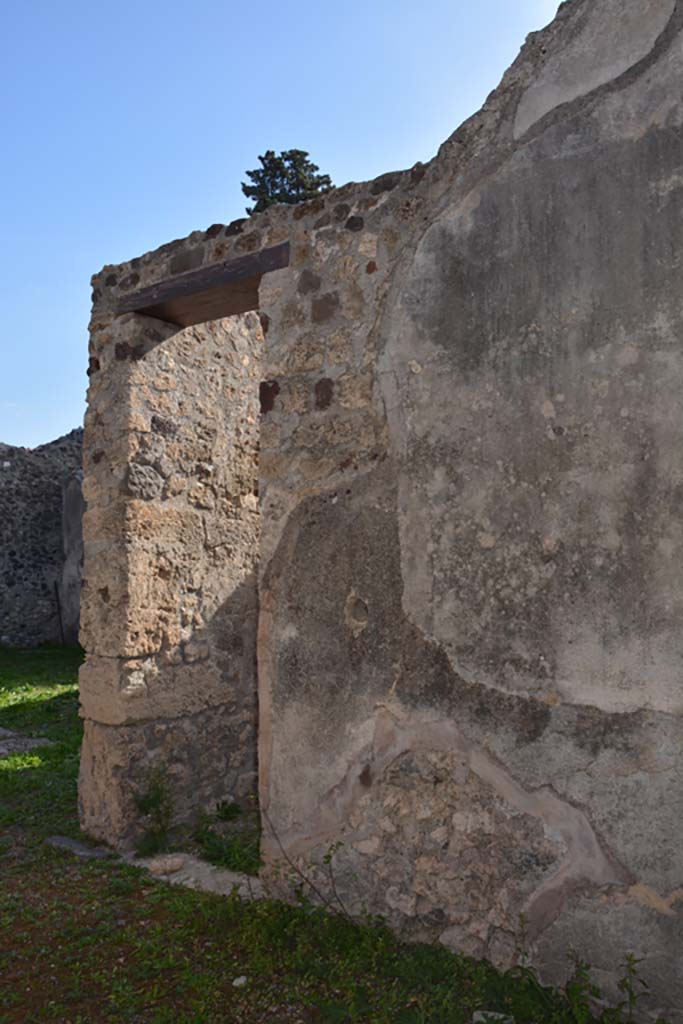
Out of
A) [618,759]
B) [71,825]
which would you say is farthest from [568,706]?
[71,825]

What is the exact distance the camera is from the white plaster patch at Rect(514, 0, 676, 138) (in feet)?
8.73

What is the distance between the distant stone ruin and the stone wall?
1027 centimetres

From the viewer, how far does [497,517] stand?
2.84 m

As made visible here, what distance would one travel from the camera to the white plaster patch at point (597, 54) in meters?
2.66

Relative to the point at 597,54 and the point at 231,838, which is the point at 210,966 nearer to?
the point at 231,838

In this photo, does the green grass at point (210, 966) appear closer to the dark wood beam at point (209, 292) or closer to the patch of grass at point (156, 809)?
the patch of grass at point (156, 809)

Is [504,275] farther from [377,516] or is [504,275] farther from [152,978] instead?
[152,978]

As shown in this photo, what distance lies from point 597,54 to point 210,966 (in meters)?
3.41

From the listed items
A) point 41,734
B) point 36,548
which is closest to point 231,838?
point 41,734

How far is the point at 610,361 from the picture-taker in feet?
8.67

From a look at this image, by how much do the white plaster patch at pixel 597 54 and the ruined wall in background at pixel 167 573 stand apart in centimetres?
244

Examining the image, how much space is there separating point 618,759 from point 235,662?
9.06 ft

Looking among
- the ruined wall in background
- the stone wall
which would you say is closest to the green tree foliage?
the stone wall

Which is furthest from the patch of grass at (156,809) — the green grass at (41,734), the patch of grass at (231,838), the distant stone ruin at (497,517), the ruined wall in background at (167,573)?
the distant stone ruin at (497,517)
